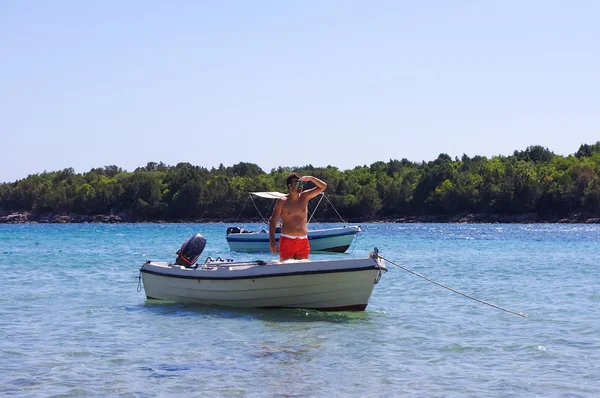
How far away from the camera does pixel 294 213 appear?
13.5m

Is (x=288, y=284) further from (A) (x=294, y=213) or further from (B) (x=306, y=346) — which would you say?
(B) (x=306, y=346)

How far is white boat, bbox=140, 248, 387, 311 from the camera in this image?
13.6 meters

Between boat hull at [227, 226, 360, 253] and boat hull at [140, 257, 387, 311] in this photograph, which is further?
boat hull at [227, 226, 360, 253]

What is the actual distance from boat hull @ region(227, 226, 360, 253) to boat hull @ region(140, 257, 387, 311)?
70.4 feet

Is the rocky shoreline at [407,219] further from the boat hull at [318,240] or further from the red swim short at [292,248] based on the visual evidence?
the red swim short at [292,248]

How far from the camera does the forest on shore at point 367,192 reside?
121375mm

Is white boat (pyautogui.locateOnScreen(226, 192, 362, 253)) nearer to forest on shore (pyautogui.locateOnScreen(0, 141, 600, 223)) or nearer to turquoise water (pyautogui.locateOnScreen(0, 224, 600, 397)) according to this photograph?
turquoise water (pyautogui.locateOnScreen(0, 224, 600, 397))

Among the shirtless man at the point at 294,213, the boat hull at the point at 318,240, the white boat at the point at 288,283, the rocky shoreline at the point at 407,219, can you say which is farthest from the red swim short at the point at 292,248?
the rocky shoreline at the point at 407,219

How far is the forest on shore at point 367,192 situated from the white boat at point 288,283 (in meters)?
103

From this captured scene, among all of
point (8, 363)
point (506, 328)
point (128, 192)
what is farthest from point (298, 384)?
point (128, 192)

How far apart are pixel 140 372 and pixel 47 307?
272 inches

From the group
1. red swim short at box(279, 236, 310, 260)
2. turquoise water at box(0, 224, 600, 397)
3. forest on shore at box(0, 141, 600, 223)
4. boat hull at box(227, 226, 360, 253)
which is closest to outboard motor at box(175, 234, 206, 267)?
turquoise water at box(0, 224, 600, 397)

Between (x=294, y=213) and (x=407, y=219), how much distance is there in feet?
409

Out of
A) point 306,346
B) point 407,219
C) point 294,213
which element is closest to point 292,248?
point 294,213
